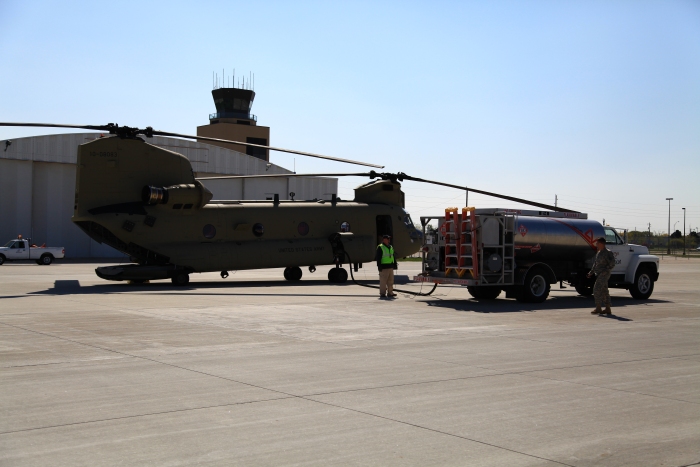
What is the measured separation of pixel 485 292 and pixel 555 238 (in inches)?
95.1

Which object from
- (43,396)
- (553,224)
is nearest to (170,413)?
(43,396)

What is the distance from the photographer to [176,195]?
22.5m

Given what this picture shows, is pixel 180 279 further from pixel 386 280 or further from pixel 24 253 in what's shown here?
pixel 24 253

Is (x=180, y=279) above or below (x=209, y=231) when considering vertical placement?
below

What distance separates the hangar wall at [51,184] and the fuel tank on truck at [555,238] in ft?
84.9

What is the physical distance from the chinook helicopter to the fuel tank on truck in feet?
3.37

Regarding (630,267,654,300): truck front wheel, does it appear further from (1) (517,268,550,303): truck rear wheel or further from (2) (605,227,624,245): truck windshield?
(1) (517,268,550,303): truck rear wheel

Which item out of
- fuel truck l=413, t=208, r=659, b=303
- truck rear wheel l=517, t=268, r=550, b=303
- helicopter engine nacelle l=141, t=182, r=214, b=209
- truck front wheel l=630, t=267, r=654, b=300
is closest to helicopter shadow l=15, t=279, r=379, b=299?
helicopter engine nacelle l=141, t=182, r=214, b=209

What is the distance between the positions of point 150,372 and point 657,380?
20.0 ft

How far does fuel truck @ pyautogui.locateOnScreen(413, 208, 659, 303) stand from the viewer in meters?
18.5

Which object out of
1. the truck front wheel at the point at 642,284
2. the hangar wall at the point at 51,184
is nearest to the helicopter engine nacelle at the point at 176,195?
the truck front wheel at the point at 642,284

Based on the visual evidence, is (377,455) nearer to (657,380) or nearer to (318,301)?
(657,380)

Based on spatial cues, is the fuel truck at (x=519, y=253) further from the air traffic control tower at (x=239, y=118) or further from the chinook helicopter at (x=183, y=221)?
the air traffic control tower at (x=239, y=118)

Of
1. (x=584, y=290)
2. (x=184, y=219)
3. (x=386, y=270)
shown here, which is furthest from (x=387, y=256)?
(x=184, y=219)
